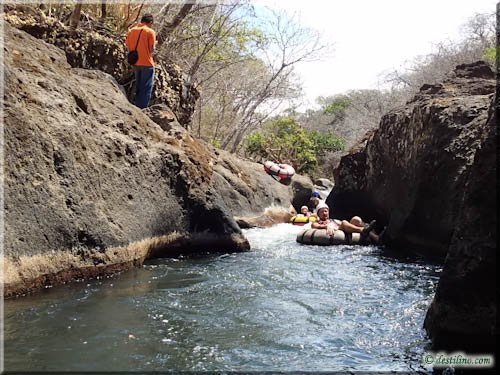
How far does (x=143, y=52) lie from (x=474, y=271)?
835 cm

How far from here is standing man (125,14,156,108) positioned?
9992 mm

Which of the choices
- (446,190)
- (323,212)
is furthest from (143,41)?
(446,190)

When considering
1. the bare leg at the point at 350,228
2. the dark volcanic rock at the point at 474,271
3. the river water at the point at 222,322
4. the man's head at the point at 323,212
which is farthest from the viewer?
the man's head at the point at 323,212

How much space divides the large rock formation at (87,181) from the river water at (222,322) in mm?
360

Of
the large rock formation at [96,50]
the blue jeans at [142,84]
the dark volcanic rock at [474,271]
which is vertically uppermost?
the large rock formation at [96,50]

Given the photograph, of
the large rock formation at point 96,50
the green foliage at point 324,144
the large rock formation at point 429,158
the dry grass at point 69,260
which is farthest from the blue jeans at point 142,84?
the green foliage at point 324,144

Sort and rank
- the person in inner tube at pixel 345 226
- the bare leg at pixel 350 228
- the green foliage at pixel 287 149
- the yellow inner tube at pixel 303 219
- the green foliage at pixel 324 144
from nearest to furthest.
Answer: the person in inner tube at pixel 345 226, the bare leg at pixel 350 228, the yellow inner tube at pixel 303 219, the green foliage at pixel 287 149, the green foliage at pixel 324 144

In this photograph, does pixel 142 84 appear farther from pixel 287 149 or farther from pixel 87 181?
pixel 287 149

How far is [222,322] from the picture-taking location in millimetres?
4695

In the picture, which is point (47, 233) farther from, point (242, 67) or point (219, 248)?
point (242, 67)

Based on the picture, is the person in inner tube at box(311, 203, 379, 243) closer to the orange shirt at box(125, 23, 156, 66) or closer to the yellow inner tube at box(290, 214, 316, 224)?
the yellow inner tube at box(290, 214, 316, 224)

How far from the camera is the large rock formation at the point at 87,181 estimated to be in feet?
16.9

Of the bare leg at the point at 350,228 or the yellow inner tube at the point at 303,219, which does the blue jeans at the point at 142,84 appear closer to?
the bare leg at the point at 350,228

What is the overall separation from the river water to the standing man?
178 inches
